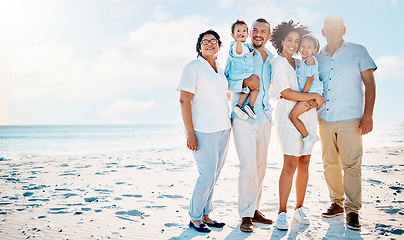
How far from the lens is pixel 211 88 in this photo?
3.18 m

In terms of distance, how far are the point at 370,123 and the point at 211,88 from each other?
1.89 m

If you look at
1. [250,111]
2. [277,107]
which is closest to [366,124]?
[277,107]

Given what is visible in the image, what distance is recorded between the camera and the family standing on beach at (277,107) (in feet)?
10.5

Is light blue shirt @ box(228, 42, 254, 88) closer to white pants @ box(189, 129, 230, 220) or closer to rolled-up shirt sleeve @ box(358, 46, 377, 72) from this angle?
white pants @ box(189, 129, 230, 220)

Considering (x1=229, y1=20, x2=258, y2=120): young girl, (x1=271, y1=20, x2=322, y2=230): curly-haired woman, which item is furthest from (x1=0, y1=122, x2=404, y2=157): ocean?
(x1=229, y1=20, x2=258, y2=120): young girl

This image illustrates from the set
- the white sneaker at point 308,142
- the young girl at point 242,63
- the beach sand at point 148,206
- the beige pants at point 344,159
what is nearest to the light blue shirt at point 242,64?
the young girl at point 242,63

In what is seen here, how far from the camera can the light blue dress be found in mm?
3348

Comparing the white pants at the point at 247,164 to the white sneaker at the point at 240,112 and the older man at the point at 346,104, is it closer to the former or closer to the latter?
the white sneaker at the point at 240,112

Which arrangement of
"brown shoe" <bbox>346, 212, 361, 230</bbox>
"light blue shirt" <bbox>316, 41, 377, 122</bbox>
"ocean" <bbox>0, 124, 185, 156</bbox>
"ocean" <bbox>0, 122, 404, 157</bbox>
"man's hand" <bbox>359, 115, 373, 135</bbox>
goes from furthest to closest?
1. "ocean" <bbox>0, 124, 185, 156</bbox>
2. "ocean" <bbox>0, 122, 404, 157</bbox>
3. "light blue shirt" <bbox>316, 41, 377, 122</bbox>
4. "man's hand" <bbox>359, 115, 373, 135</bbox>
5. "brown shoe" <bbox>346, 212, 361, 230</bbox>

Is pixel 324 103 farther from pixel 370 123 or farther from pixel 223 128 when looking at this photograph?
pixel 223 128

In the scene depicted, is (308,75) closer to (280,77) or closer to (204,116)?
(280,77)

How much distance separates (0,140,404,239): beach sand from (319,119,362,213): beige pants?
296mm

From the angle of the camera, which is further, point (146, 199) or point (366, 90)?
point (146, 199)

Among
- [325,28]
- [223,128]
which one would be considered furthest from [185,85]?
[325,28]
